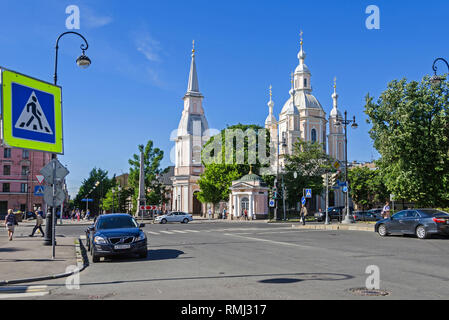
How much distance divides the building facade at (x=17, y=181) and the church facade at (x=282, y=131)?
2378 centimetres

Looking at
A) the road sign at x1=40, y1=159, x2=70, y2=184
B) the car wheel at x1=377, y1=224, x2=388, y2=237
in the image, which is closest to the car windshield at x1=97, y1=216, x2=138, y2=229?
the road sign at x1=40, y1=159, x2=70, y2=184

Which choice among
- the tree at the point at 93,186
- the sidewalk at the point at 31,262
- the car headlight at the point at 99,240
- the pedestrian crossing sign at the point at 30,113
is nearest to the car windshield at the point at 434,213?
the car headlight at the point at 99,240

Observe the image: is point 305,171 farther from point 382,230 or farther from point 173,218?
point 382,230

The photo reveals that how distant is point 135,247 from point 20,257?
381 centimetres

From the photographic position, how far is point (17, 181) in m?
73.3

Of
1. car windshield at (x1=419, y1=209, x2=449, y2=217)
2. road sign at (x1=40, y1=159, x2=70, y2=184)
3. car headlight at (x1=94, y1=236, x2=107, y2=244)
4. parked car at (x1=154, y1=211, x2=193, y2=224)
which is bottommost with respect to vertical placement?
parked car at (x1=154, y1=211, x2=193, y2=224)

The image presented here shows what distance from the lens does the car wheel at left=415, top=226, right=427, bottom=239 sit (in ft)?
64.7

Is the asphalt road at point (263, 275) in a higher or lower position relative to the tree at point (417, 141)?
lower

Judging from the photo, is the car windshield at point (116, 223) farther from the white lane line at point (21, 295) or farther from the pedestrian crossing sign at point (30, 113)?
the white lane line at point (21, 295)

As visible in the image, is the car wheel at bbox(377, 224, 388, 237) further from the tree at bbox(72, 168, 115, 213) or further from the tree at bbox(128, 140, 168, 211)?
the tree at bbox(72, 168, 115, 213)

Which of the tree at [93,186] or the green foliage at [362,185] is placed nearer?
the green foliage at [362,185]

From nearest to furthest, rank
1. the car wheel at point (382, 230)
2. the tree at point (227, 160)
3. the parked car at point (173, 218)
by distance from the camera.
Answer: the car wheel at point (382, 230), the parked car at point (173, 218), the tree at point (227, 160)

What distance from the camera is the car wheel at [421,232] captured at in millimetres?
19731

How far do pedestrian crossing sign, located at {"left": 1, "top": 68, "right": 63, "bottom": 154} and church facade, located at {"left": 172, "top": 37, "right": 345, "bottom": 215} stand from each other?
6193 cm
